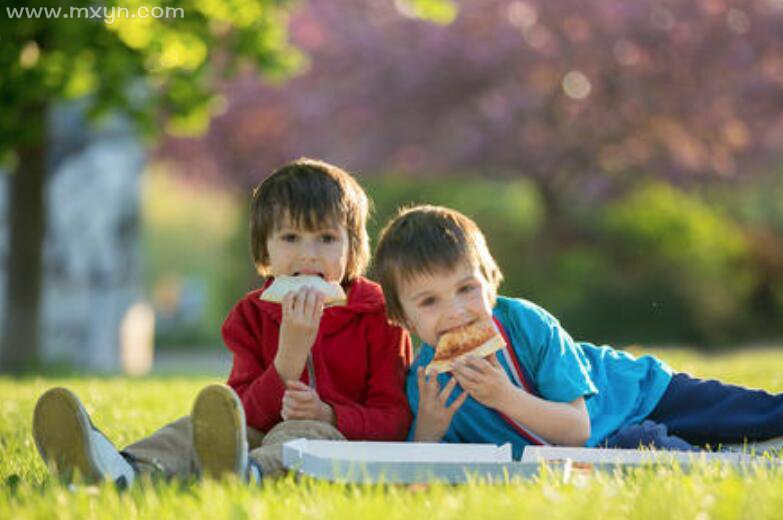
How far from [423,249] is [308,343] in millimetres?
468

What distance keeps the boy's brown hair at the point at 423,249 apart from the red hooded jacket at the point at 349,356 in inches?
4.7

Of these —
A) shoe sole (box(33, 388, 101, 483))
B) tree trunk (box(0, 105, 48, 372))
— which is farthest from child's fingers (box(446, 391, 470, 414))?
tree trunk (box(0, 105, 48, 372))

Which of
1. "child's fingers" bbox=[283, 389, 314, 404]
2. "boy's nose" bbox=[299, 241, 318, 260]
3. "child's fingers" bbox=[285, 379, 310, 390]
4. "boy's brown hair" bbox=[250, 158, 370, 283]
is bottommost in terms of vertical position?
"child's fingers" bbox=[283, 389, 314, 404]

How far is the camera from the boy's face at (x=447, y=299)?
3887mm

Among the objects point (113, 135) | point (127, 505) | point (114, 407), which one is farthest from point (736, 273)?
point (127, 505)

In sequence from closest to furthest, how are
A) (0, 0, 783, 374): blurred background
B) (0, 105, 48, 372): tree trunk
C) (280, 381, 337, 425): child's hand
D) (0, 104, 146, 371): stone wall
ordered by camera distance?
(280, 381, 337, 425): child's hand, (0, 105, 48, 372): tree trunk, (0, 104, 146, 371): stone wall, (0, 0, 783, 374): blurred background

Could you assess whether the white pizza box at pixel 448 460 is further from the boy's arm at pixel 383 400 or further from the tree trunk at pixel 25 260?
the tree trunk at pixel 25 260

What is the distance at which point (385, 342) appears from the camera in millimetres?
4184

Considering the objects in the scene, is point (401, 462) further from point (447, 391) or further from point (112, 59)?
point (112, 59)

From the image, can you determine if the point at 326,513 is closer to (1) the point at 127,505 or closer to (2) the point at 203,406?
(1) the point at 127,505

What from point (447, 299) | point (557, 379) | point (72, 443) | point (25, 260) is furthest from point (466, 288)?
point (25, 260)

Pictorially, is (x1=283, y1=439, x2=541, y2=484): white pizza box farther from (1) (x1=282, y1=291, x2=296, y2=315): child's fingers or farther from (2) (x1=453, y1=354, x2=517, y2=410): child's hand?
(1) (x1=282, y1=291, x2=296, y2=315): child's fingers

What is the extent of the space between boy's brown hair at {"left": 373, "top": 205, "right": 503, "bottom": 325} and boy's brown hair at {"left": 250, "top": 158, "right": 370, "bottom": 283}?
13 cm

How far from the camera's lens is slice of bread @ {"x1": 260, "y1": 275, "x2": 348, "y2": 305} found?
153 inches
